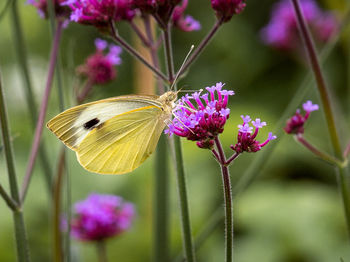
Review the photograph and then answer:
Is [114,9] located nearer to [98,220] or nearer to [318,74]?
[318,74]

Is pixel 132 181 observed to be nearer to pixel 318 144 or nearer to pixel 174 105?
pixel 318 144

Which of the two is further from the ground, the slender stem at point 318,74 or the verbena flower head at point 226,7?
the verbena flower head at point 226,7

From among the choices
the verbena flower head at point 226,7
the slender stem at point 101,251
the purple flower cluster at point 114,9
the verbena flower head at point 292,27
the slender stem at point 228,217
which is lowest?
the slender stem at point 228,217

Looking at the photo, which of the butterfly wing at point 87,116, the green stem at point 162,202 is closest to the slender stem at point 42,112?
the butterfly wing at point 87,116

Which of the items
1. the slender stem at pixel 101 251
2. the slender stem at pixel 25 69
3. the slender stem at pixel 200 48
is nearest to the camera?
the slender stem at pixel 200 48

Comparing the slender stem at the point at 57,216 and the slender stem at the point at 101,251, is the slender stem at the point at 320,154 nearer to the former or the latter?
the slender stem at the point at 57,216
